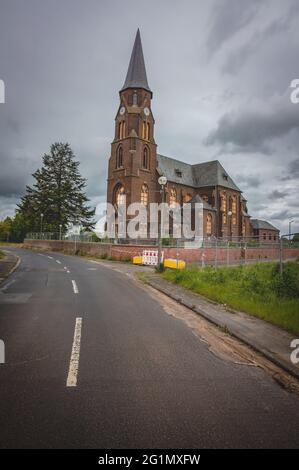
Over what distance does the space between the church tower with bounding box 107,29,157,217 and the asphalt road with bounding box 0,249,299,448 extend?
1564 inches

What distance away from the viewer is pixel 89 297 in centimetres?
988

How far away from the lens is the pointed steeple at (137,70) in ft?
156

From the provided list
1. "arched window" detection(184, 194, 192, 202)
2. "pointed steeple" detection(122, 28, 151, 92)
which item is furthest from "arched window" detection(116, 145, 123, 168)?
"arched window" detection(184, 194, 192, 202)

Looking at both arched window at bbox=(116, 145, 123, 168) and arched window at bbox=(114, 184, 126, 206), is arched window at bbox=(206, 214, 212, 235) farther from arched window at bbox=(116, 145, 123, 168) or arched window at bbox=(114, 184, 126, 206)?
arched window at bbox=(116, 145, 123, 168)

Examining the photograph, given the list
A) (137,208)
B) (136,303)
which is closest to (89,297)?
(136,303)

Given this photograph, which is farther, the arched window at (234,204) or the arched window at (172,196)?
the arched window at (234,204)

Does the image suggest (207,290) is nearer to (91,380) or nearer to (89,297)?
(89,297)

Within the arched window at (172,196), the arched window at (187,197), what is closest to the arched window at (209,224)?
the arched window at (187,197)

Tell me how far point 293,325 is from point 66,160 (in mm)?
60981

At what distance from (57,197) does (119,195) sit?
17.2m

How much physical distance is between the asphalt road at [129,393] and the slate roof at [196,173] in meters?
49.1

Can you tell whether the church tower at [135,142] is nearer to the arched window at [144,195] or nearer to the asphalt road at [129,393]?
the arched window at [144,195]

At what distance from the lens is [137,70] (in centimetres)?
4803

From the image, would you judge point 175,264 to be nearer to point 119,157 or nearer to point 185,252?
point 185,252
